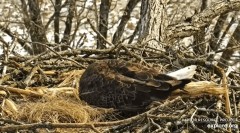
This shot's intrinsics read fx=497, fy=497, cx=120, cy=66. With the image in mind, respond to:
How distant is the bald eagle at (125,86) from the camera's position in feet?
10.6

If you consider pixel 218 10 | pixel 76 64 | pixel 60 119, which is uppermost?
pixel 218 10

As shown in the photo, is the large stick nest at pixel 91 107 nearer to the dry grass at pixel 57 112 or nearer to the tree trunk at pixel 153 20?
the dry grass at pixel 57 112

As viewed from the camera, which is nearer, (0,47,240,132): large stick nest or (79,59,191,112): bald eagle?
(0,47,240,132): large stick nest

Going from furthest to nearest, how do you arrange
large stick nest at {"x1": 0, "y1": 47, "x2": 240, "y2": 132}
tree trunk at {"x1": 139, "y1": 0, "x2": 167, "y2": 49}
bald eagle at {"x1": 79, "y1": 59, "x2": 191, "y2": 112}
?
tree trunk at {"x1": 139, "y1": 0, "x2": 167, "y2": 49}
bald eagle at {"x1": 79, "y1": 59, "x2": 191, "y2": 112}
large stick nest at {"x1": 0, "y1": 47, "x2": 240, "y2": 132}

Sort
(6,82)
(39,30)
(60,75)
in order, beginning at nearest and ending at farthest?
1. (6,82)
2. (60,75)
3. (39,30)

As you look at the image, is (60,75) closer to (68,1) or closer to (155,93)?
(155,93)

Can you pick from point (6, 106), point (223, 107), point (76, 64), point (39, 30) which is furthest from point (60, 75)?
point (39, 30)

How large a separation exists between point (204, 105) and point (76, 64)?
1.28m

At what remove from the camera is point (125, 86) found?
3.31 m

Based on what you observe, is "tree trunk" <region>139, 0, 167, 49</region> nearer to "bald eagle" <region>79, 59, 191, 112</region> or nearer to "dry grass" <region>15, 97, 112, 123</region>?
"bald eagle" <region>79, 59, 191, 112</region>

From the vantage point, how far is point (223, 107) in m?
3.27

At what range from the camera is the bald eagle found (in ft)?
10.6

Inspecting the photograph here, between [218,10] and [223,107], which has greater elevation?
[218,10]

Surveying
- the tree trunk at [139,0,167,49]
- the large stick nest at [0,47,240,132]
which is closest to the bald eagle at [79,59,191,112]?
the large stick nest at [0,47,240,132]
